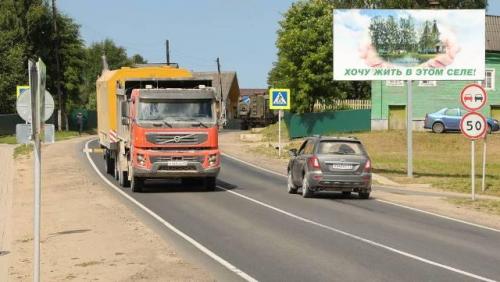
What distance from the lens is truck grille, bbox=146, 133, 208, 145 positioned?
70.0 feet

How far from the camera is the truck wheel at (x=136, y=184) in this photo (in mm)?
21972

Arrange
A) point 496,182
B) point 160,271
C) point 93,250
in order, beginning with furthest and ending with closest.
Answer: point 496,182 → point 93,250 → point 160,271

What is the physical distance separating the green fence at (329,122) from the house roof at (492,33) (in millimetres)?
9755

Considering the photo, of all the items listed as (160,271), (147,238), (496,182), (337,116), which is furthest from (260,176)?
(337,116)

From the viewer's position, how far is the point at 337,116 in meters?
54.3

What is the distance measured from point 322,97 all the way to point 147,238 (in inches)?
1771

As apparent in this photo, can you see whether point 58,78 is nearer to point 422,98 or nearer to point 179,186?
point 422,98

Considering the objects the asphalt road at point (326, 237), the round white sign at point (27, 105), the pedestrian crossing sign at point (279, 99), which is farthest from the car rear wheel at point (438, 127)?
the round white sign at point (27, 105)

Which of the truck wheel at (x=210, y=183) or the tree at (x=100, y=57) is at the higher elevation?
the tree at (x=100, y=57)

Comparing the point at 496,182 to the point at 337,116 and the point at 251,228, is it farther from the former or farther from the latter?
the point at 337,116

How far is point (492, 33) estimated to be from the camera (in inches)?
2206

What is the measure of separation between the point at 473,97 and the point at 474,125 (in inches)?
31.6

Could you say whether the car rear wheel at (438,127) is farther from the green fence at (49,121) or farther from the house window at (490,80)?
the green fence at (49,121)

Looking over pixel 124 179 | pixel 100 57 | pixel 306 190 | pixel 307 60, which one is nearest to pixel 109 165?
pixel 124 179
